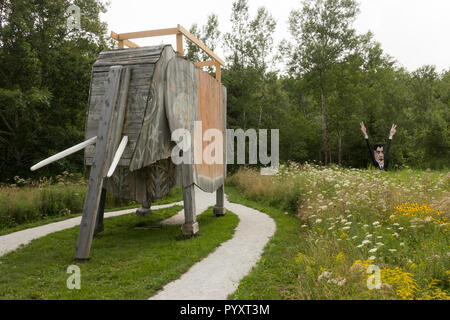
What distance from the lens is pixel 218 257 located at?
20.6 feet

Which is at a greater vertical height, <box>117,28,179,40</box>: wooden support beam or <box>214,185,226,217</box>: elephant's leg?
<box>117,28,179,40</box>: wooden support beam

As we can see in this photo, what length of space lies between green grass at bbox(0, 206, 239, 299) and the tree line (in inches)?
422

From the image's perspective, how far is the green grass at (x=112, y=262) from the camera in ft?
15.1

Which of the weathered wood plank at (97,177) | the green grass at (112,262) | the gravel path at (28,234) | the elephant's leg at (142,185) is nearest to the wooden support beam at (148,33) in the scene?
the weathered wood plank at (97,177)

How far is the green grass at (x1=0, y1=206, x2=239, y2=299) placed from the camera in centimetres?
461

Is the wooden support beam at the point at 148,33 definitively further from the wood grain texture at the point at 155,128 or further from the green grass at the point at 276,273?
the green grass at the point at 276,273

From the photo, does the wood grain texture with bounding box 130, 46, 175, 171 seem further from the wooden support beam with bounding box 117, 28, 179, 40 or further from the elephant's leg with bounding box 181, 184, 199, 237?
the elephant's leg with bounding box 181, 184, 199, 237

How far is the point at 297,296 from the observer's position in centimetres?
419

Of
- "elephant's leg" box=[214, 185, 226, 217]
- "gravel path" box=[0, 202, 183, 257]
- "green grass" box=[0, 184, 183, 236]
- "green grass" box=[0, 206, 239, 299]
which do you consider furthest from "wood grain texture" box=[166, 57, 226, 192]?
"green grass" box=[0, 184, 183, 236]

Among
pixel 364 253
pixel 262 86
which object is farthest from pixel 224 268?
pixel 262 86

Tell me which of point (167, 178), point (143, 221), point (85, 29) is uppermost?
point (85, 29)

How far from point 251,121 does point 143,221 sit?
18.0 meters
